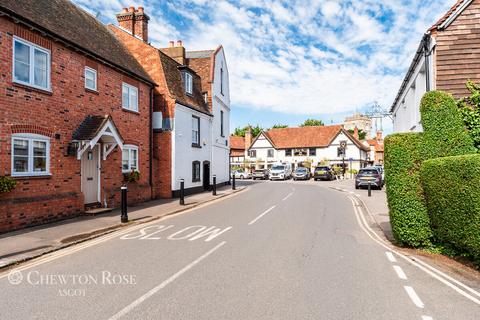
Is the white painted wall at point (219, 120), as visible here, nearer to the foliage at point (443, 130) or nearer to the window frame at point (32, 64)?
the window frame at point (32, 64)

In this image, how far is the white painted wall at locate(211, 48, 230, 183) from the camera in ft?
86.9

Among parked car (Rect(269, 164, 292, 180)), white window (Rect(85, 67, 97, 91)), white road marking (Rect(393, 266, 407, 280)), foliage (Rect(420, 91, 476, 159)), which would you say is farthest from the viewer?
parked car (Rect(269, 164, 292, 180))

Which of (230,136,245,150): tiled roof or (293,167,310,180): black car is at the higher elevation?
(230,136,245,150): tiled roof

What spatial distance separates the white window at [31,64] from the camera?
9.99 meters

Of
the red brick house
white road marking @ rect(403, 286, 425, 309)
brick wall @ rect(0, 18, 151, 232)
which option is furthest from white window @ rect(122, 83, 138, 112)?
white road marking @ rect(403, 286, 425, 309)

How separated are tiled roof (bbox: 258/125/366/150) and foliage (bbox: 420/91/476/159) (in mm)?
47229

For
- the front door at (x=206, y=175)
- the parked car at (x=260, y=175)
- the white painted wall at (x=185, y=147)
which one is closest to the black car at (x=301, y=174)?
the parked car at (x=260, y=175)

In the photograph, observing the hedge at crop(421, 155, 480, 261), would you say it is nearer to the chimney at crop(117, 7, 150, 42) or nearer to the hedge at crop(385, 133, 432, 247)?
the hedge at crop(385, 133, 432, 247)

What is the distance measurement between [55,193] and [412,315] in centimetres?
1100

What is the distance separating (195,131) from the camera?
22.9m

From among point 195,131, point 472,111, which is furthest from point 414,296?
Answer: point 195,131

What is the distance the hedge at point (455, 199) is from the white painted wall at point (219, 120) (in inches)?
782

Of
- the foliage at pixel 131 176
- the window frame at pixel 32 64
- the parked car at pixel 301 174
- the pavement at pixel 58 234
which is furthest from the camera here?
the parked car at pixel 301 174

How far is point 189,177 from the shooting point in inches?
850
